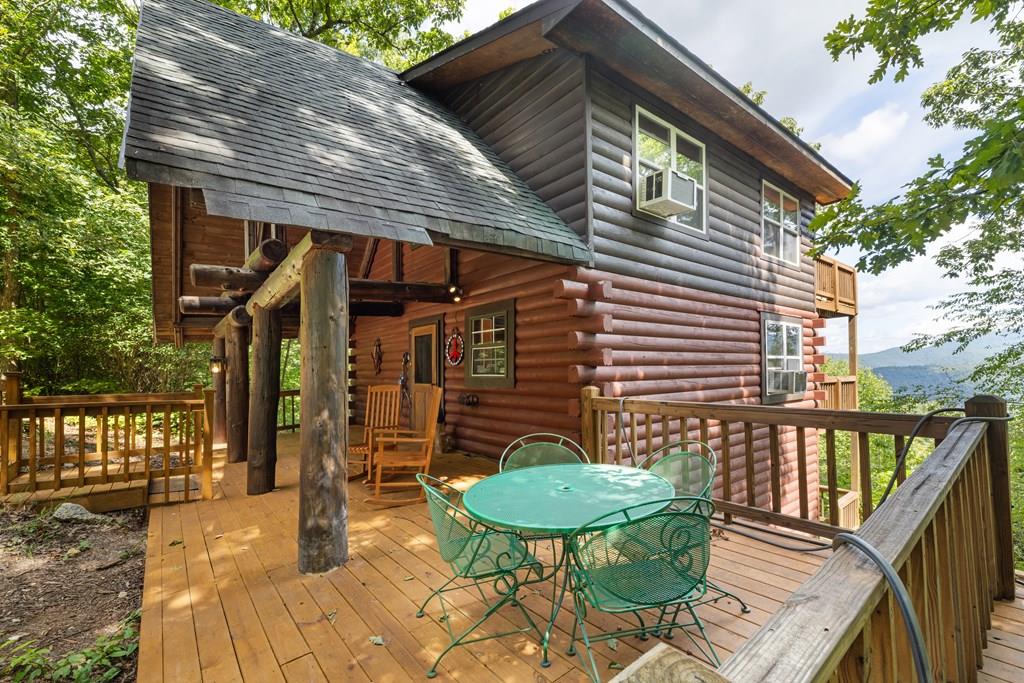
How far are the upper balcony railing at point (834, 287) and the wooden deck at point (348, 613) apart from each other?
839 cm

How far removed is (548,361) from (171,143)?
13.0 feet

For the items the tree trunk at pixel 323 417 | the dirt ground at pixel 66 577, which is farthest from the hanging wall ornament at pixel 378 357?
the tree trunk at pixel 323 417

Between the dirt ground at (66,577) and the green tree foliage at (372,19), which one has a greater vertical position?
the green tree foliage at (372,19)

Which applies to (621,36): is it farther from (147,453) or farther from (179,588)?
(147,453)

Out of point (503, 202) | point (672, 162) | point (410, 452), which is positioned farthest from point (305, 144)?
point (672, 162)

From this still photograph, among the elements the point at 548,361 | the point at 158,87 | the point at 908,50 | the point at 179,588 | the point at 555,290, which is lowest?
the point at 179,588

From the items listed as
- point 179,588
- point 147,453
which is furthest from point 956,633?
point 147,453

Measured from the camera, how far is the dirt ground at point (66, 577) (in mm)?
2555

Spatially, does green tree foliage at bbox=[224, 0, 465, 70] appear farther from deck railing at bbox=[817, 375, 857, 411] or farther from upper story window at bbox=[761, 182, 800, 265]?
deck railing at bbox=[817, 375, 857, 411]

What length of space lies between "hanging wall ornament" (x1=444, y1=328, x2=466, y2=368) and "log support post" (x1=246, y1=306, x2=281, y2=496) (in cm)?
262

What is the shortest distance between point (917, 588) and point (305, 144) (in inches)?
187

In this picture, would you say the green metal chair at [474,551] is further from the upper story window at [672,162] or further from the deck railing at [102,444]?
the upper story window at [672,162]

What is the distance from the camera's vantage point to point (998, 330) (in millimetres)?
10633

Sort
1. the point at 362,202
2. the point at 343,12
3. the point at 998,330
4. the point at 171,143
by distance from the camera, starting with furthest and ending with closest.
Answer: the point at 343,12, the point at 998,330, the point at 362,202, the point at 171,143
